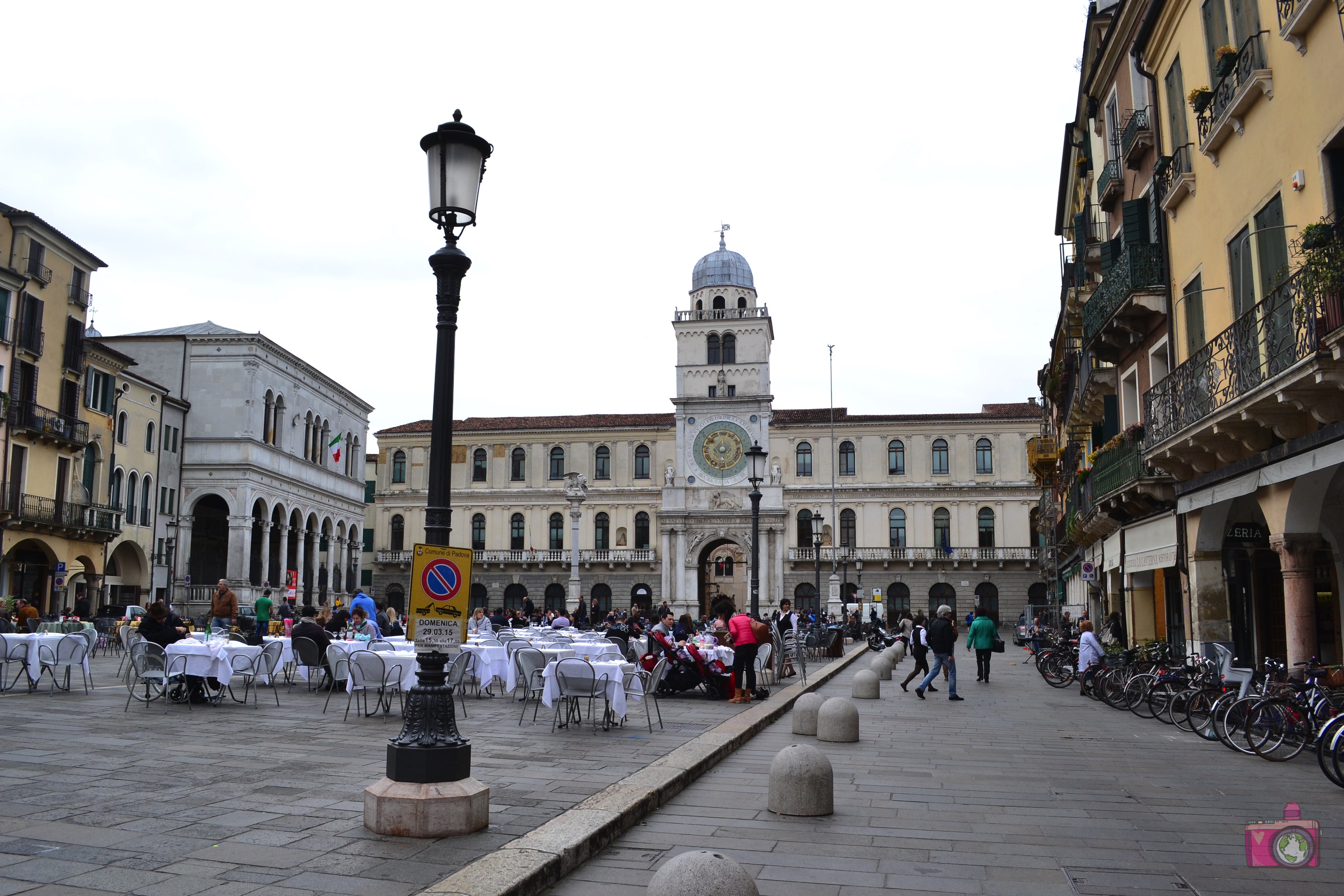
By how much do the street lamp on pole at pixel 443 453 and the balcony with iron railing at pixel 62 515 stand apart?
30916mm

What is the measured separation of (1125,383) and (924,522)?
43306 millimetres

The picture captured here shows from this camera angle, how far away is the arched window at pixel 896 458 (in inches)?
2532

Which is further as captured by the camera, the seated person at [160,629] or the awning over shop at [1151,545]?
the awning over shop at [1151,545]

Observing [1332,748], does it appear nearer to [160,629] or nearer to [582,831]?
[582,831]

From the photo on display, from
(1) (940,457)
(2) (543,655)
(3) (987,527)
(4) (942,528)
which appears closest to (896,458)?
(1) (940,457)

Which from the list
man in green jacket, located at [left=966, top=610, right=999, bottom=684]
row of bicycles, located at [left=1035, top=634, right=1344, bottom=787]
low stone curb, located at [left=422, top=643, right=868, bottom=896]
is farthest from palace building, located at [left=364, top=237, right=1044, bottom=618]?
low stone curb, located at [left=422, top=643, right=868, bottom=896]

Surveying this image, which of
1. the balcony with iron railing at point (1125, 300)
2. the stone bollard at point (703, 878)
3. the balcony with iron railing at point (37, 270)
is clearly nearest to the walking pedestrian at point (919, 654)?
the balcony with iron railing at point (1125, 300)

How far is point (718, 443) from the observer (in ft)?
204

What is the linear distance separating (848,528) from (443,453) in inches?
2320

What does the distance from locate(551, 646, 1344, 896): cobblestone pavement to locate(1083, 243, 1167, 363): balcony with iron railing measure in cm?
793

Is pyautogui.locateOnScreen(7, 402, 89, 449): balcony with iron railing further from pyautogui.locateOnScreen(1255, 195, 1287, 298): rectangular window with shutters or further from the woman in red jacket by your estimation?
pyautogui.locateOnScreen(1255, 195, 1287, 298): rectangular window with shutters

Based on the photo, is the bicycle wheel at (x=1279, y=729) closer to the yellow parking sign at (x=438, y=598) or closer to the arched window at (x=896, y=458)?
the yellow parking sign at (x=438, y=598)

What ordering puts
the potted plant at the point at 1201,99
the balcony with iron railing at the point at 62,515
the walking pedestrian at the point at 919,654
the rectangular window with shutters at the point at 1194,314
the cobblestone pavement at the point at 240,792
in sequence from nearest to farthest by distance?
the cobblestone pavement at the point at 240,792 → the potted plant at the point at 1201,99 → the rectangular window with shutters at the point at 1194,314 → the walking pedestrian at the point at 919,654 → the balcony with iron railing at the point at 62,515

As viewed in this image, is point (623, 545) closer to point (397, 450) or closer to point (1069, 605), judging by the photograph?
point (397, 450)
